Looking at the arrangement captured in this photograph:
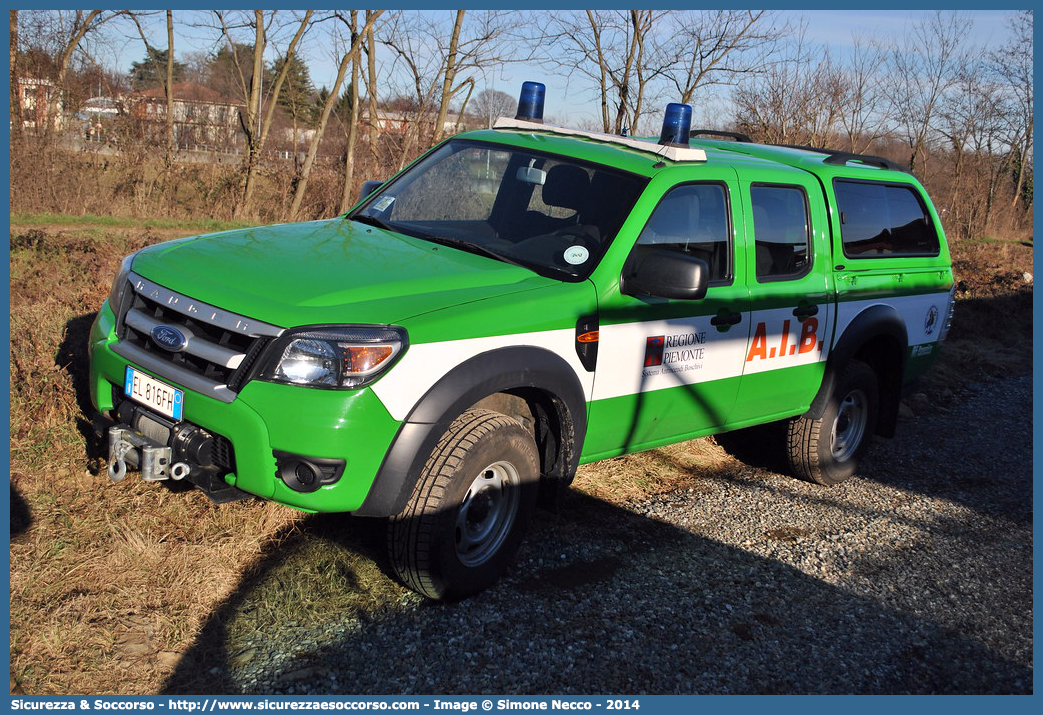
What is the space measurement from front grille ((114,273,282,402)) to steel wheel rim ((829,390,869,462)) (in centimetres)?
401

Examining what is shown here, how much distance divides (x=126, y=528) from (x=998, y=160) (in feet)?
97.3

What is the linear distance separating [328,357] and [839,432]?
395 centimetres

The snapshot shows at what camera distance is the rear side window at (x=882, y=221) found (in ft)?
17.8

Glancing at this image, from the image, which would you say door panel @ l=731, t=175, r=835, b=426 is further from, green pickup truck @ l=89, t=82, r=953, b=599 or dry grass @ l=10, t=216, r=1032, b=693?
dry grass @ l=10, t=216, r=1032, b=693

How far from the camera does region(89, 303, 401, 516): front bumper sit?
3.22 m

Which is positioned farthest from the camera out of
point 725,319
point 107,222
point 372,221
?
point 107,222

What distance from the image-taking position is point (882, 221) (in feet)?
18.6

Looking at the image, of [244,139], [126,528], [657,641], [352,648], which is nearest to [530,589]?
[657,641]

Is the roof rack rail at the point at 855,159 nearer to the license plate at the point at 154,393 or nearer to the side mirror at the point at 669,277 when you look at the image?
the side mirror at the point at 669,277

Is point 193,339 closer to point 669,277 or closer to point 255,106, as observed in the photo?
point 669,277

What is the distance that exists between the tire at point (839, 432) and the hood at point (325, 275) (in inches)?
97.2

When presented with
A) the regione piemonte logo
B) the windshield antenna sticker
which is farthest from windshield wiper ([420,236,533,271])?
the regione piemonte logo

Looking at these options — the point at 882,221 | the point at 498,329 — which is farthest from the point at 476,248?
the point at 882,221

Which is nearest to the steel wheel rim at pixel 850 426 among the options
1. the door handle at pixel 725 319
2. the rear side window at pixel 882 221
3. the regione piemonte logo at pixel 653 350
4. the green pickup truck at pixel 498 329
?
the green pickup truck at pixel 498 329
